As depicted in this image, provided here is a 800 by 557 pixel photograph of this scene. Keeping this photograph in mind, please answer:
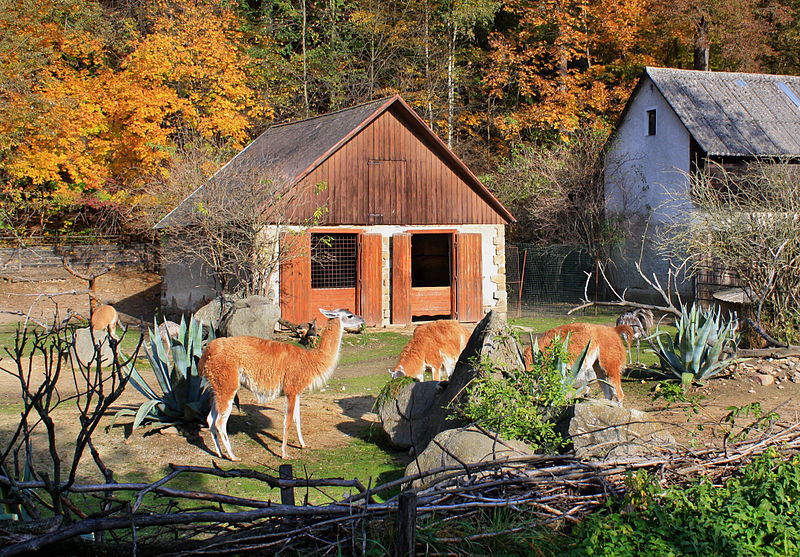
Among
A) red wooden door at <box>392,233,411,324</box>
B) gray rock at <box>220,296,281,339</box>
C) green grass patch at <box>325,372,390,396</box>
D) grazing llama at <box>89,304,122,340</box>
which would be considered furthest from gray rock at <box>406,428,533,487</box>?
red wooden door at <box>392,233,411,324</box>

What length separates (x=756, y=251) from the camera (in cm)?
1192

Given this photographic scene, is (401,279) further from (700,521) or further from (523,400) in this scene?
(700,521)

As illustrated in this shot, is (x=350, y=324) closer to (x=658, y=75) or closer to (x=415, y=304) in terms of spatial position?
(x=415, y=304)

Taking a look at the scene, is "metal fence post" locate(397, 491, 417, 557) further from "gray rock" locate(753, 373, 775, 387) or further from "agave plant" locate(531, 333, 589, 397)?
"gray rock" locate(753, 373, 775, 387)

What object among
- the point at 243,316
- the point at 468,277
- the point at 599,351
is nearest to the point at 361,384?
the point at 243,316

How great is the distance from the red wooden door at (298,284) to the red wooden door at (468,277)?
4485 millimetres

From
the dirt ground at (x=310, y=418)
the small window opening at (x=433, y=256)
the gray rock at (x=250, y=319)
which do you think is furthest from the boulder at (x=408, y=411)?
the small window opening at (x=433, y=256)

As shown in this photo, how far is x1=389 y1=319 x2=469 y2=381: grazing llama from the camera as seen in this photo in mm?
10953

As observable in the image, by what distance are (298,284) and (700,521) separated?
15064mm

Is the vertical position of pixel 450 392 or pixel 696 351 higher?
pixel 696 351

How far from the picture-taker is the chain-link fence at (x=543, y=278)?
24.5 metres

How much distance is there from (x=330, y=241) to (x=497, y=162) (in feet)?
56.4

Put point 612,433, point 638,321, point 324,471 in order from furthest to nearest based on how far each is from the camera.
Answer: point 638,321, point 324,471, point 612,433

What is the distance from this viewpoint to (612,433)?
6855mm
